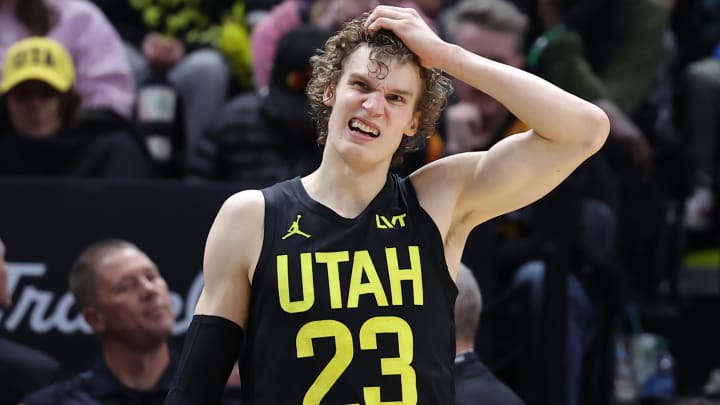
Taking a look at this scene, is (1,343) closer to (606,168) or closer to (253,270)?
(253,270)

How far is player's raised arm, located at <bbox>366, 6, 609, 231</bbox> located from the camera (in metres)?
3.59

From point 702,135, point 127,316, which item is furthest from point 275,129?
point 702,135

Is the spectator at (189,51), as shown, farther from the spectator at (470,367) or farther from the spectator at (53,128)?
the spectator at (470,367)

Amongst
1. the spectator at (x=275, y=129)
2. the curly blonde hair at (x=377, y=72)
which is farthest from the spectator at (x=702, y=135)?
the curly blonde hair at (x=377, y=72)

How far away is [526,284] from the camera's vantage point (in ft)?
20.1

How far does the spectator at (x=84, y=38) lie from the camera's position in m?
7.09

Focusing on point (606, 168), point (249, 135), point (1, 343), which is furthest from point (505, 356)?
point (1, 343)

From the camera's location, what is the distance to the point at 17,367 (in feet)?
17.9

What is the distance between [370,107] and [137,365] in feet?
8.05

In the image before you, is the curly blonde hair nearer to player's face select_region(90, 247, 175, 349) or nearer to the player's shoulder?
the player's shoulder

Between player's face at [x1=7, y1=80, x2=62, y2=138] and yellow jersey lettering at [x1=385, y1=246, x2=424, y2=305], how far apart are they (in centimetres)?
344

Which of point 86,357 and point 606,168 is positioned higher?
point 606,168

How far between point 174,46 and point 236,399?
2878 millimetres

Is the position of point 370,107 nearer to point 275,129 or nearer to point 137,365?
point 137,365
